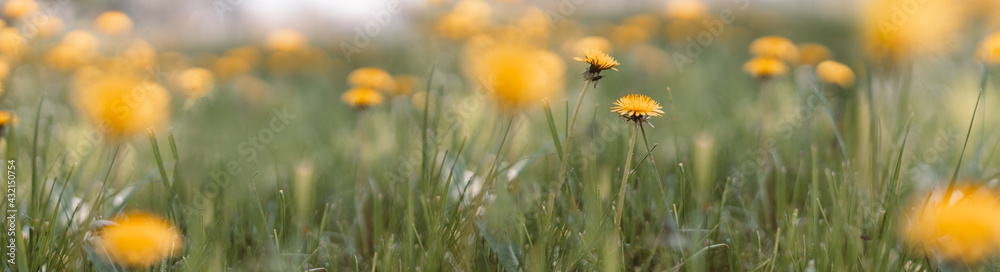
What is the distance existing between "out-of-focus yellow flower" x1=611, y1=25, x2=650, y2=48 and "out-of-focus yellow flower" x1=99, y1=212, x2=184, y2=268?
8.91 ft

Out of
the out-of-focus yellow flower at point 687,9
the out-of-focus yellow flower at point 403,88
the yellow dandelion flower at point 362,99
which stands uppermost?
the out-of-focus yellow flower at point 687,9

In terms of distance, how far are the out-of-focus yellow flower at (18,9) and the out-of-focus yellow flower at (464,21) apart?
54.5 inches

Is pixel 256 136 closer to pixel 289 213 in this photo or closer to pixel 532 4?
pixel 289 213

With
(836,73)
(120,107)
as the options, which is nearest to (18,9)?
(120,107)

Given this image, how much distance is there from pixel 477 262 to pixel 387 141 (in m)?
0.99

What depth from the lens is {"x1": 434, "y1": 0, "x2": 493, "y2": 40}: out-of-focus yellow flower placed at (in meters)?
2.53

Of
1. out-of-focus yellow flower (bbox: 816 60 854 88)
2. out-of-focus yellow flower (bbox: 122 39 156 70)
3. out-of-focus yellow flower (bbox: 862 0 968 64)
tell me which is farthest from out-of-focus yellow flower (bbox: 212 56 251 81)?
out-of-focus yellow flower (bbox: 862 0 968 64)

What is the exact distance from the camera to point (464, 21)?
253 centimetres

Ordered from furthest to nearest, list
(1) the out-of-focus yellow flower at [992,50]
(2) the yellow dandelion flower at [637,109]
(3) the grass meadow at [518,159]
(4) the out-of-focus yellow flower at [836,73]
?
(4) the out-of-focus yellow flower at [836,73] → (1) the out-of-focus yellow flower at [992,50] → (3) the grass meadow at [518,159] → (2) the yellow dandelion flower at [637,109]

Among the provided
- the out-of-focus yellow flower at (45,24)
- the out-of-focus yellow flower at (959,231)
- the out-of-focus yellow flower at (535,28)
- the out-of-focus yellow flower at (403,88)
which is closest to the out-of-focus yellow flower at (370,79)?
the out-of-focus yellow flower at (403,88)

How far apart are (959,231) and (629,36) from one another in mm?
2550

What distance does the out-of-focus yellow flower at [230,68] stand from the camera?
10.5 feet

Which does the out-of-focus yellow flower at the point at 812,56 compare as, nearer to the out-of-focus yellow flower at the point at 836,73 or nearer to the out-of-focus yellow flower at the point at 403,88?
the out-of-focus yellow flower at the point at 836,73

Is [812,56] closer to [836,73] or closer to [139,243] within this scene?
[836,73]
